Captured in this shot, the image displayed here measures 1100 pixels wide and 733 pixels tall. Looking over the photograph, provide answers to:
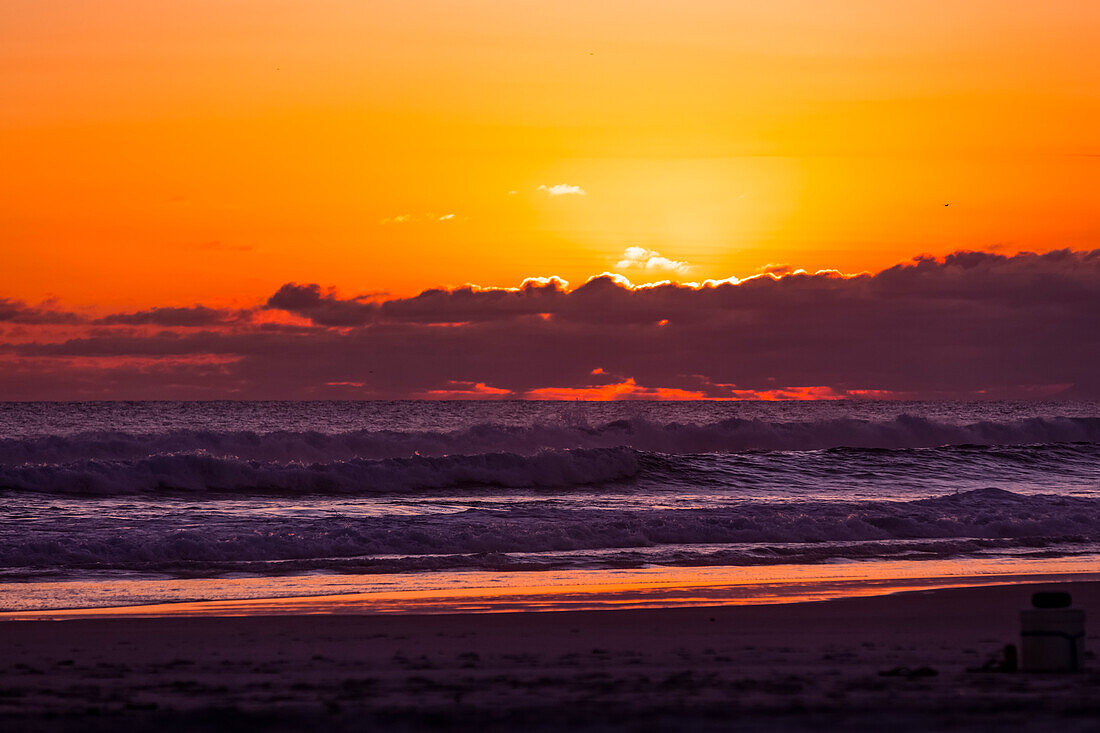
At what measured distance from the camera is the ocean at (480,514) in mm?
18172

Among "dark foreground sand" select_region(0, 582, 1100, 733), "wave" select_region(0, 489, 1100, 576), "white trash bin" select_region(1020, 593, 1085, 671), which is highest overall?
"white trash bin" select_region(1020, 593, 1085, 671)

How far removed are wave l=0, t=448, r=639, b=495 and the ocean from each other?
0.06 m

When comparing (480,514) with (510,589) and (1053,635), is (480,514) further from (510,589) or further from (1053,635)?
(1053,635)

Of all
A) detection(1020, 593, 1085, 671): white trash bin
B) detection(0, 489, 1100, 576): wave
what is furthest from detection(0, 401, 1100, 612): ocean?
detection(1020, 593, 1085, 671): white trash bin

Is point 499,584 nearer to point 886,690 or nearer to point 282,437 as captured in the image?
point 886,690

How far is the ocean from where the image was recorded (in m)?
18.2

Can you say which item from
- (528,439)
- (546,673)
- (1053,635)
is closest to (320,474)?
(528,439)

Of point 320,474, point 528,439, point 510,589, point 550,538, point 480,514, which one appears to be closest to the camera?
point 510,589

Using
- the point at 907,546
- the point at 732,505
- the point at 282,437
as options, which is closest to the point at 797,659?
the point at 907,546

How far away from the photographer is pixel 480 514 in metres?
24.5

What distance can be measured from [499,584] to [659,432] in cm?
3996

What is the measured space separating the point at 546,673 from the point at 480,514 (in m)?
14.8

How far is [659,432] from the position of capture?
56219mm

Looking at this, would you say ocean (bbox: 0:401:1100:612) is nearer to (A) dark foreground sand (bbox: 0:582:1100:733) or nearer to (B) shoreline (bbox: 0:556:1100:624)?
(B) shoreline (bbox: 0:556:1100:624)
